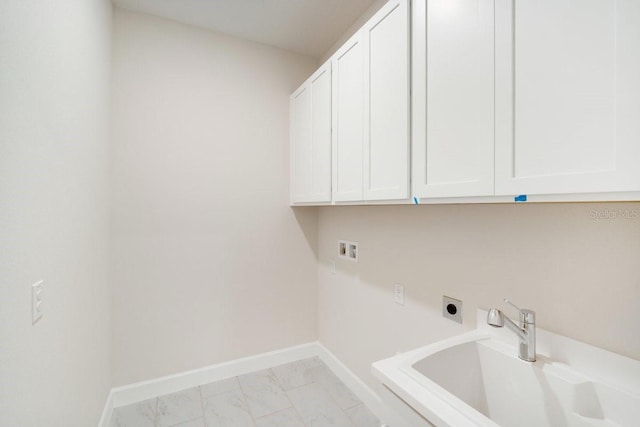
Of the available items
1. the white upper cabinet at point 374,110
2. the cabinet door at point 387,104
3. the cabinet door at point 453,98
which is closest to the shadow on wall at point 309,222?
the white upper cabinet at point 374,110

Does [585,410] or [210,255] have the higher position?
[210,255]

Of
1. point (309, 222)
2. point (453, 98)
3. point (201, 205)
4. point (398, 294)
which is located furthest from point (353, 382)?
point (453, 98)

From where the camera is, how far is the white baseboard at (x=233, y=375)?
2016 mm

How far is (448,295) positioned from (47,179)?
178 cm

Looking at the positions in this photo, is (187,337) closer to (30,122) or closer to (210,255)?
(210,255)

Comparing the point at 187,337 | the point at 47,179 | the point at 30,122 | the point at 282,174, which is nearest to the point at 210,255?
the point at 187,337

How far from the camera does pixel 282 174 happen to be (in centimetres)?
260

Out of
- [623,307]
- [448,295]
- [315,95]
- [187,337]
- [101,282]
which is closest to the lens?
[623,307]

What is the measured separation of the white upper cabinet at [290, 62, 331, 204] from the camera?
76.6 inches

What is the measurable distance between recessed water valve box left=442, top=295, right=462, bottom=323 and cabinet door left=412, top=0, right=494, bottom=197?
618 millimetres

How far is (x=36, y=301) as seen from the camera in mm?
947

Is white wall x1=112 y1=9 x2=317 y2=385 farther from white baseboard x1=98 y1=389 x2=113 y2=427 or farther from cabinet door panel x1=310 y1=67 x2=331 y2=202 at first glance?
cabinet door panel x1=310 y1=67 x2=331 y2=202

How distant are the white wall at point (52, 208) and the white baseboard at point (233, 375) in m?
0.32

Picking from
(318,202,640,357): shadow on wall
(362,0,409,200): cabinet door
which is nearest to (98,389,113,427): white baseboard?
(318,202,640,357): shadow on wall
